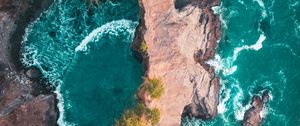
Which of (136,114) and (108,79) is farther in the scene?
(108,79)

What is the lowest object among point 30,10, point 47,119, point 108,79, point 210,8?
point 47,119

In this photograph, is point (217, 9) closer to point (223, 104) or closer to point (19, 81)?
point (223, 104)

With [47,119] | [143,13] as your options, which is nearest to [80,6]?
[143,13]

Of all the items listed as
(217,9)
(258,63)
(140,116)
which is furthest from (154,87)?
(258,63)

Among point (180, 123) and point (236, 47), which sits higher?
point (236, 47)

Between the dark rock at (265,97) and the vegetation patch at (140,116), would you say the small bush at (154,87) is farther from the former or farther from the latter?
the dark rock at (265,97)

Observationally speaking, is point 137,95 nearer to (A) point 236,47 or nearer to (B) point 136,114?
(B) point 136,114

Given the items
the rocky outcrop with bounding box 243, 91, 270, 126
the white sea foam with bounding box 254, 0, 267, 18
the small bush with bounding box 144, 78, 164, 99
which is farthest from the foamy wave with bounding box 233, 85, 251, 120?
the small bush with bounding box 144, 78, 164, 99
